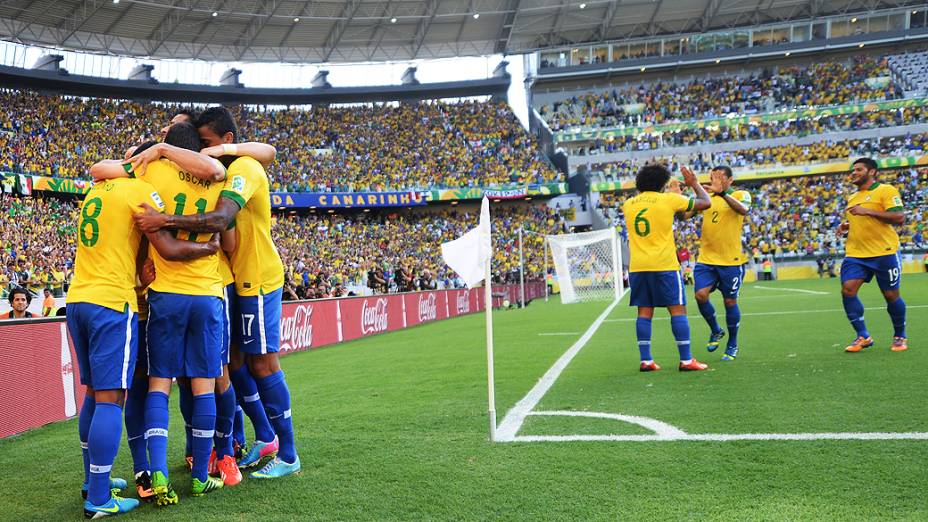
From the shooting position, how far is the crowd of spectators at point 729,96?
165ft

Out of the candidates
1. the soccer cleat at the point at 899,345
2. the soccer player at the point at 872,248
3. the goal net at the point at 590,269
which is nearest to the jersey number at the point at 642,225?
the soccer player at the point at 872,248

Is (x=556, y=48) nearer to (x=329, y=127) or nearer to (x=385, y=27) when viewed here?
(x=385, y=27)

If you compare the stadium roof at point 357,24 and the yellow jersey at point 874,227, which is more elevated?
the stadium roof at point 357,24

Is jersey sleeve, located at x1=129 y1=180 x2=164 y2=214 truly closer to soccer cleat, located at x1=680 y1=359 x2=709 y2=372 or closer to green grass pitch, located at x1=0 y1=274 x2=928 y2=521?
green grass pitch, located at x1=0 y1=274 x2=928 y2=521

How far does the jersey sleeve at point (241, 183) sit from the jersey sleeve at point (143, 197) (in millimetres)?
318

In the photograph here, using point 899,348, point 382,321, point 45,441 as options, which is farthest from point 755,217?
point 45,441

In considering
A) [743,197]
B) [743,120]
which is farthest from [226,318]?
[743,120]

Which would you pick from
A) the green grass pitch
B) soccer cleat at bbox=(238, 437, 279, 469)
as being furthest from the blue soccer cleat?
soccer cleat at bbox=(238, 437, 279, 469)

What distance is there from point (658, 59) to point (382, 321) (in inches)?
1666

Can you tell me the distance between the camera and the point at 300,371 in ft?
31.1

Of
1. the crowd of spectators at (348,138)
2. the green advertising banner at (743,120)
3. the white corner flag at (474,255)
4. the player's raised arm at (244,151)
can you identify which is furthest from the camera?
the green advertising banner at (743,120)

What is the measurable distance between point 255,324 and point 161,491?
100 centimetres

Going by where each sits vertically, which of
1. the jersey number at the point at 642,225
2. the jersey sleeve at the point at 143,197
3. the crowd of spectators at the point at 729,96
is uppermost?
the crowd of spectators at the point at 729,96

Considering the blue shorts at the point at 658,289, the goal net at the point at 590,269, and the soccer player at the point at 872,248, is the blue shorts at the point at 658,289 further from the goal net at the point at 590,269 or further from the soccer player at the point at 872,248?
the goal net at the point at 590,269
